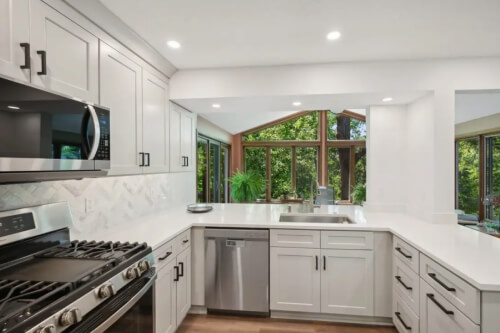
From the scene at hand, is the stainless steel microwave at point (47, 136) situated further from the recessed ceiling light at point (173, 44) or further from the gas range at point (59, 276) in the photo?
the recessed ceiling light at point (173, 44)

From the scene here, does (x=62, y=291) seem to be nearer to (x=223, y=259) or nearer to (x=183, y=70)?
(x=223, y=259)

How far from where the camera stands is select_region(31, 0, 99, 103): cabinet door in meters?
1.29

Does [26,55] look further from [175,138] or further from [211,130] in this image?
[211,130]

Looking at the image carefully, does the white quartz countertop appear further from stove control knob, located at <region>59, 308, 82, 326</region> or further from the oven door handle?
stove control knob, located at <region>59, 308, 82, 326</region>

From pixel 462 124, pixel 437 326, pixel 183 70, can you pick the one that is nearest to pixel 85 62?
pixel 183 70

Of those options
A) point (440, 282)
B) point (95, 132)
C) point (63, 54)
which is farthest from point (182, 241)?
point (440, 282)

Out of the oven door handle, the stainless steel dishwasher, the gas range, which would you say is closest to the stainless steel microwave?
the gas range

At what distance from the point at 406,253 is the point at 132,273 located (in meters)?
1.89

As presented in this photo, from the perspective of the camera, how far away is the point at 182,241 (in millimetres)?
2283

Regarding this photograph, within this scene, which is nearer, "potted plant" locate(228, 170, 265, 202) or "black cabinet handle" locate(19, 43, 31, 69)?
"black cabinet handle" locate(19, 43, 31, 69)

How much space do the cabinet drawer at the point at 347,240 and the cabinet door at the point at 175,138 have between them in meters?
1.64

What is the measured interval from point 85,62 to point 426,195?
2.98m

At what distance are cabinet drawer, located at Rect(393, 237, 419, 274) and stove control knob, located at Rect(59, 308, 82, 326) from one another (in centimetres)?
198

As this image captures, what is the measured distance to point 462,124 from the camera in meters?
5.40
